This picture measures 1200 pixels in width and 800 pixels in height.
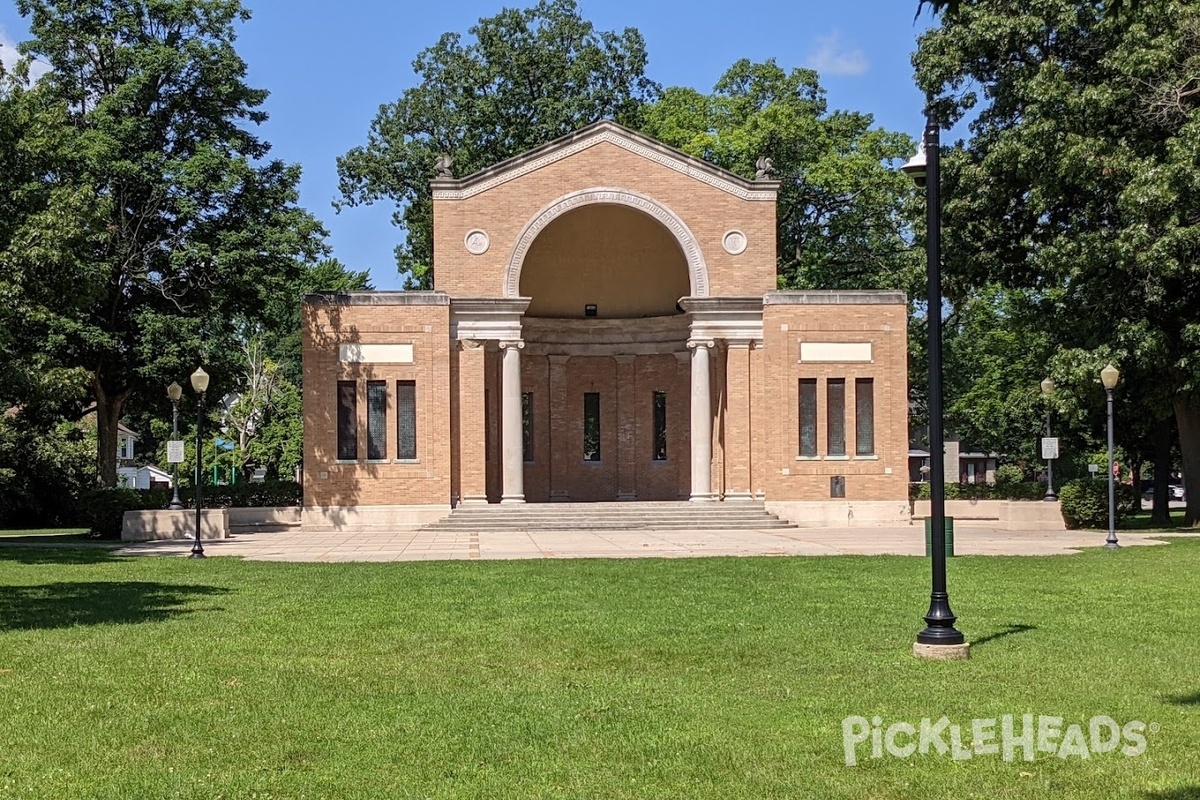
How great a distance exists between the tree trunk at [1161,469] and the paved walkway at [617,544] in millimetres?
9032

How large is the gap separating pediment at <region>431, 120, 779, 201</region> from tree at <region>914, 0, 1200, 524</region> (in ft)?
19.4

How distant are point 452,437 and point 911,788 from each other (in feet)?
103

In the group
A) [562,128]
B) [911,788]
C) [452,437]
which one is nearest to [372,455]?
[452,437]

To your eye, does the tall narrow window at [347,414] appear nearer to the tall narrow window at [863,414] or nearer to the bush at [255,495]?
the bush at [255,495]

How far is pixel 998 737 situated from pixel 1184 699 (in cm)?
218

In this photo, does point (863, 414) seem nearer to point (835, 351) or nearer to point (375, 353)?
point (835, 351)

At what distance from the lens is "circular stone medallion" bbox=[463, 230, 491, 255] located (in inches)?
1516

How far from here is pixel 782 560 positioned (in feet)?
76.5

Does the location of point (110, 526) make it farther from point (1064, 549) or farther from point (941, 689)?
point (941, 689)

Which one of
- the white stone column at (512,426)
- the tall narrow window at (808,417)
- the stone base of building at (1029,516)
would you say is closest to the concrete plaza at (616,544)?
the stone base of building at (1029,516)

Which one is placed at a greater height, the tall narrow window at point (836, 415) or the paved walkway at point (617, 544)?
the tall narrow window at point (836, 415)

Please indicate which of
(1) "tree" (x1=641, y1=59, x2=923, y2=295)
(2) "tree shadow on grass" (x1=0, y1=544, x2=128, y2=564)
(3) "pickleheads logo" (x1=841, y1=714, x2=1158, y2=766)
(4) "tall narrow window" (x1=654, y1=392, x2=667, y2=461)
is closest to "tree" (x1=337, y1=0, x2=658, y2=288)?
(1) "tree" (x1=641, y1=59, x2=923, y2=295)

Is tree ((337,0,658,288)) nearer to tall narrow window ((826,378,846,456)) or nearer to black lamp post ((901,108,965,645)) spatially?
tall narrow window ((826,378,846,456))

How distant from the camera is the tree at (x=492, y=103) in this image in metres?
54.5
